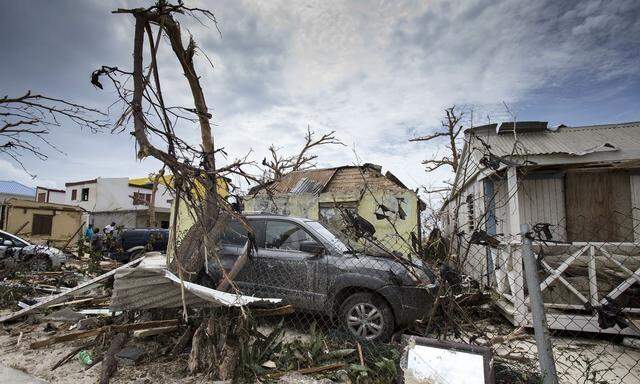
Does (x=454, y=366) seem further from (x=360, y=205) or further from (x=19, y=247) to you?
(x=19, y=247)

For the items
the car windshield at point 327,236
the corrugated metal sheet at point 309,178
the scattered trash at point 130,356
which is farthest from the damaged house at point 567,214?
the corrugated metal sheet at point 309,178

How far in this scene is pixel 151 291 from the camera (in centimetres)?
372

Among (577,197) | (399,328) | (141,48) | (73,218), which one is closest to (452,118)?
(577,197)

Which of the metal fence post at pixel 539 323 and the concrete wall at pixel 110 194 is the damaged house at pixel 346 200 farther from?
the concrete wall at pixel 110 194

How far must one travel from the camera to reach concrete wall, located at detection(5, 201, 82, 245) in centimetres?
2200

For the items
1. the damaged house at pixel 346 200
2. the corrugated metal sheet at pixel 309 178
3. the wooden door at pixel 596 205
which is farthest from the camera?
the corrugated metal sheet at pixel 309 178

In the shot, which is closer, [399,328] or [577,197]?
[399,328]

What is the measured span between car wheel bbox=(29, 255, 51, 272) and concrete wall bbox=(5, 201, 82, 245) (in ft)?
40.9

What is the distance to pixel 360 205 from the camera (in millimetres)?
12672

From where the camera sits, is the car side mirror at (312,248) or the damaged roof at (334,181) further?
the damaged roof at (334,181)

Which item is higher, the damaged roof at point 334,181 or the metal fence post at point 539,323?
the damaged roof at point 334,181

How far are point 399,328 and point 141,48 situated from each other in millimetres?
4596

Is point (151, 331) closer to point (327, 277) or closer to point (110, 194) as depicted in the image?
point (327, 277)

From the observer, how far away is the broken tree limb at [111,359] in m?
3.34
